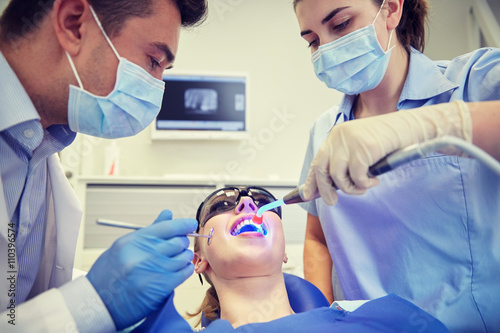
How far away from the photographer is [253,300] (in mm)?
1286

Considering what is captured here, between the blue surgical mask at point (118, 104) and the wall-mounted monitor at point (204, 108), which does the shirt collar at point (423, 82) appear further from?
the wall-mounted monitor at point (204, 108)

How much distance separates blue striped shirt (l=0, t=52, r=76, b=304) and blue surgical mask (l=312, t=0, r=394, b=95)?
0.91 m

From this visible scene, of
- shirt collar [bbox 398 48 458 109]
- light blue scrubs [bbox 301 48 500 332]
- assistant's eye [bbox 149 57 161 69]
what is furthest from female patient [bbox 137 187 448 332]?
shirt collar [bbox 398 48 458 109]

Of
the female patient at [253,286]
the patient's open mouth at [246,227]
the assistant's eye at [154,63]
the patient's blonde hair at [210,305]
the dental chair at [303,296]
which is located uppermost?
the assistant's eye at [154,63]

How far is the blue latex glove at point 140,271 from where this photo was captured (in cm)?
91

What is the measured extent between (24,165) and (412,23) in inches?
56.3

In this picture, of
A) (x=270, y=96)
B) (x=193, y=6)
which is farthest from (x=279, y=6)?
(x=193, y=6)

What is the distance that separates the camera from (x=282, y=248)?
1.35 m

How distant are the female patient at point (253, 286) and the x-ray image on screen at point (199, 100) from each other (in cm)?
208

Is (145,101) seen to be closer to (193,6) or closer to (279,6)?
(193,6)

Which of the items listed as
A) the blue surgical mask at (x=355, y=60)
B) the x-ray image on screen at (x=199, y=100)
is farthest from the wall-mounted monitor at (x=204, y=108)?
the blue surgical mask at (x=355, y=60)

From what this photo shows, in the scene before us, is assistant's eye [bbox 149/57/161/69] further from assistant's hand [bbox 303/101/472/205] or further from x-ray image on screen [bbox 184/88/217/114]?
x-ray image on screen [bbox 184/88/217/114]

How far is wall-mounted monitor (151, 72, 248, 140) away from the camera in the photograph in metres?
3.40

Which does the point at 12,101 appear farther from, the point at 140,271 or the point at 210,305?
the point at 210,305
